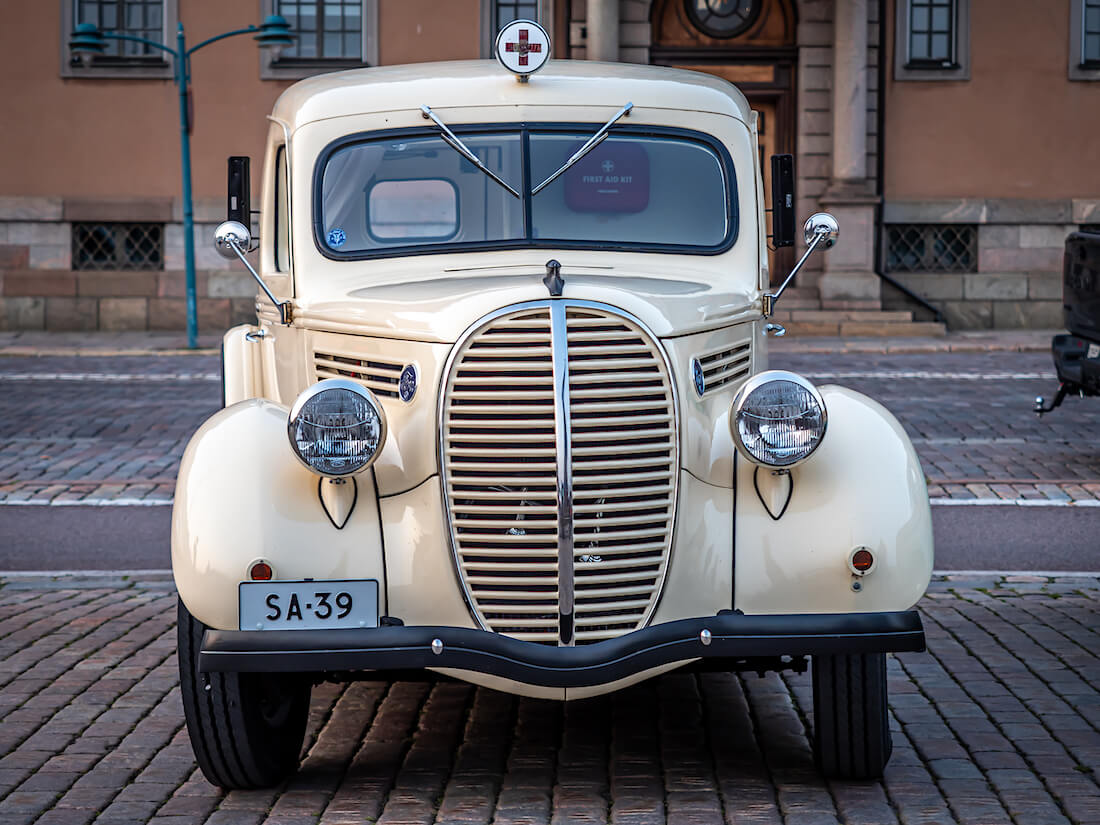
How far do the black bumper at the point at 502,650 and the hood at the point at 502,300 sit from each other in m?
0.86

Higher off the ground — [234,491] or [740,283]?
[740,283]

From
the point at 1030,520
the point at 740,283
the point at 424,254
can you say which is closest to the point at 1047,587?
the point at 1030,520

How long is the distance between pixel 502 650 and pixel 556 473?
1.68 ft

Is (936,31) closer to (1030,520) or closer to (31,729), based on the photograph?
(1030,520)

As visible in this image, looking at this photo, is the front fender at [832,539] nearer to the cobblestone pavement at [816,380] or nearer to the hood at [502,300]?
the hood at [502,300]

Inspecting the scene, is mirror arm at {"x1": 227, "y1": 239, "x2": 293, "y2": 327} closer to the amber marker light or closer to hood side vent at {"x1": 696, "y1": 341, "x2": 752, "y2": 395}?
hood side vent at {"x1": 696, "y1": 341, "x2": 752, "y2": 395}

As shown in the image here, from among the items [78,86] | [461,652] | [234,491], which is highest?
[78,86]

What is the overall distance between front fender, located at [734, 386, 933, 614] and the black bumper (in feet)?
0.51

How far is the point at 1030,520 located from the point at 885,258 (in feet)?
50.0

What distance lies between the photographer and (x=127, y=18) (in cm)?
2370

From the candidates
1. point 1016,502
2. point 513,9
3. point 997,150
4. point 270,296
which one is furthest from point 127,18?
point 270,296

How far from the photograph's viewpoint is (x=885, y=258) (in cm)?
2392

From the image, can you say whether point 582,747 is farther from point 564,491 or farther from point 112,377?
point 112,377

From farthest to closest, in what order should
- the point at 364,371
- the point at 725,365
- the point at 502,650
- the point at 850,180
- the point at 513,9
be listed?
the point at 513,9 < the point at 850,180 < the point at 725,365 < the point at 364,371 < the point at 502,650
